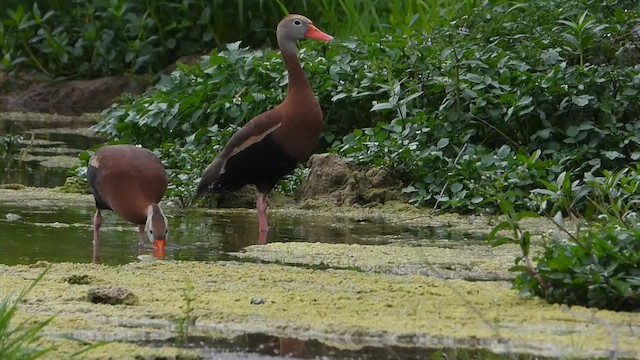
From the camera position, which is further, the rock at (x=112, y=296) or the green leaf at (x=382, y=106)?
the green leaf at (x=382, y=106)

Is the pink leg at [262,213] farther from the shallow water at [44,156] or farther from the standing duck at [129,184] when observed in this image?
the shallow water at [44,156]

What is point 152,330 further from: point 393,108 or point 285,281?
point 393,108

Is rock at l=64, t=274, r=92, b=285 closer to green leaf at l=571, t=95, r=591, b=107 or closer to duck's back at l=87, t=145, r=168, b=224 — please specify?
duck's back at l=87, t=145, r=168, b=224

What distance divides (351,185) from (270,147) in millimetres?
928

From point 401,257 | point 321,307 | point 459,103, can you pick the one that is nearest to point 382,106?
point 459,103

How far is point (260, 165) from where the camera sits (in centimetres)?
863

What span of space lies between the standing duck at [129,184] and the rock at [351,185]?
184 cm

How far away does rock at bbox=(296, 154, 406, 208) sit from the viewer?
9250 mm

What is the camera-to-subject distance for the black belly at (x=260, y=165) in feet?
28.1

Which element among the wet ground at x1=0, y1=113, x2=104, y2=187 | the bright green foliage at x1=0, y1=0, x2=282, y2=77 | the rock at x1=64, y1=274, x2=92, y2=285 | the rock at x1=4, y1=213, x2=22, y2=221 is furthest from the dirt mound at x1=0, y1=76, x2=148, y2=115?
the rock at x1=64, y1=274, x2=92, y2=285

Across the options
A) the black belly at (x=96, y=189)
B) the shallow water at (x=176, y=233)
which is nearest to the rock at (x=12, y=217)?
the shallow water at (x=176, y=233)

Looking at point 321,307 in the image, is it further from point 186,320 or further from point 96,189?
point 96,189

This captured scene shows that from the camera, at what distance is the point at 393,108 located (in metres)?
9.50

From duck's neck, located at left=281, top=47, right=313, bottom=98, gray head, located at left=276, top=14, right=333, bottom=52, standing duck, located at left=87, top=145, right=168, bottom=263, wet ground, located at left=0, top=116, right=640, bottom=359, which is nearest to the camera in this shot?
wet ground, located at left=0, top=116, right=640, bottom=359
